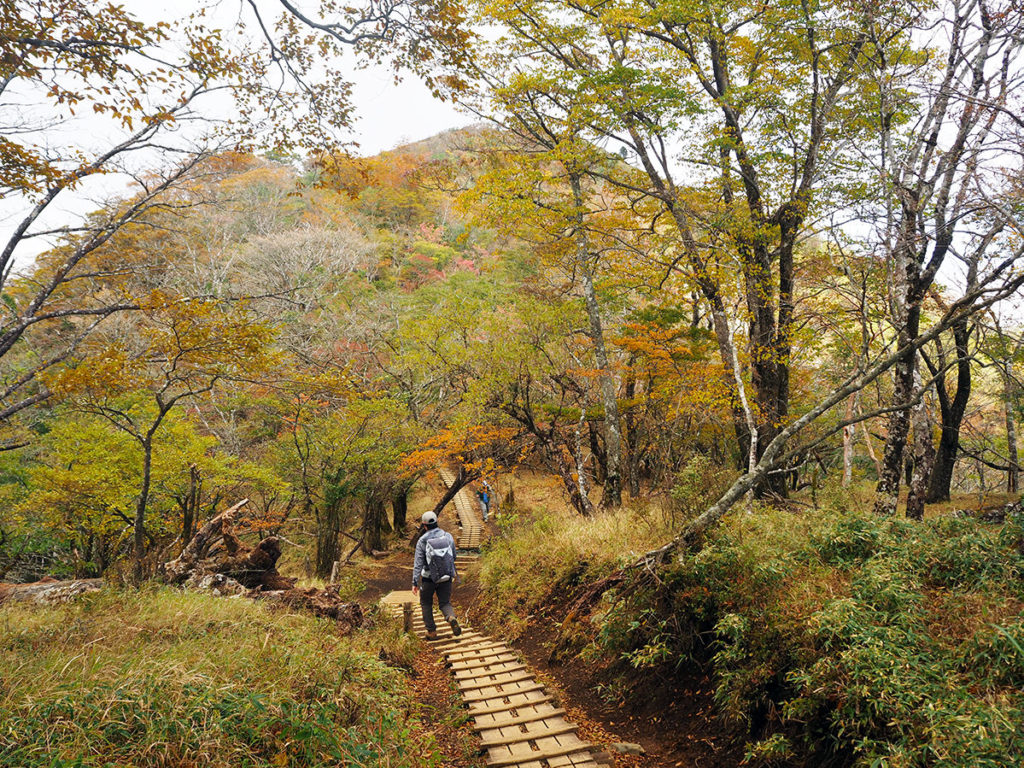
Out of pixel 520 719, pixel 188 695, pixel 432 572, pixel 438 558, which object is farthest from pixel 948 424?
pixel 188 695

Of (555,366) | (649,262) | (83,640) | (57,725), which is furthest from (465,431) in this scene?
(57,725)

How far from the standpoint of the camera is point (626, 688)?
498 centimetres

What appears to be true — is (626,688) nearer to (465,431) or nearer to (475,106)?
(465,431)

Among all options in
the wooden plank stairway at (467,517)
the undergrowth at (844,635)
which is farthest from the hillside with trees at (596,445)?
the wooden plank stairway at (467,517)

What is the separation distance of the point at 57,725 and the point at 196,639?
6.30 feet

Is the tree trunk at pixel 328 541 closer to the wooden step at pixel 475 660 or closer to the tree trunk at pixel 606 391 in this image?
the tree trunk at pixel 606 391

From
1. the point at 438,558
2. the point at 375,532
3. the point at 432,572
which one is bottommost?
the point at 375,532

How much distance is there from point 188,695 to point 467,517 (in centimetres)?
2014

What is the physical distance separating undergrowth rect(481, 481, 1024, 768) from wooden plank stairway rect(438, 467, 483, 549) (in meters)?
15.2

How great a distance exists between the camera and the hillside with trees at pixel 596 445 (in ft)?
Answer: 11.0

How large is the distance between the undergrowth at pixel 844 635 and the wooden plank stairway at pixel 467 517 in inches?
599

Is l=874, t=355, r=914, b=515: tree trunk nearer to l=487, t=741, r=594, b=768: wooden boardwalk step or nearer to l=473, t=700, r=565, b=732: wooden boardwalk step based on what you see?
l=473, t=700, r=565, b=732: wooden boardwalk step

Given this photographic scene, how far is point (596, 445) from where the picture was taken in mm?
16891

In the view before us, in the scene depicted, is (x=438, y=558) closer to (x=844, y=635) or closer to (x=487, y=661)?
(x=487, y=661)
